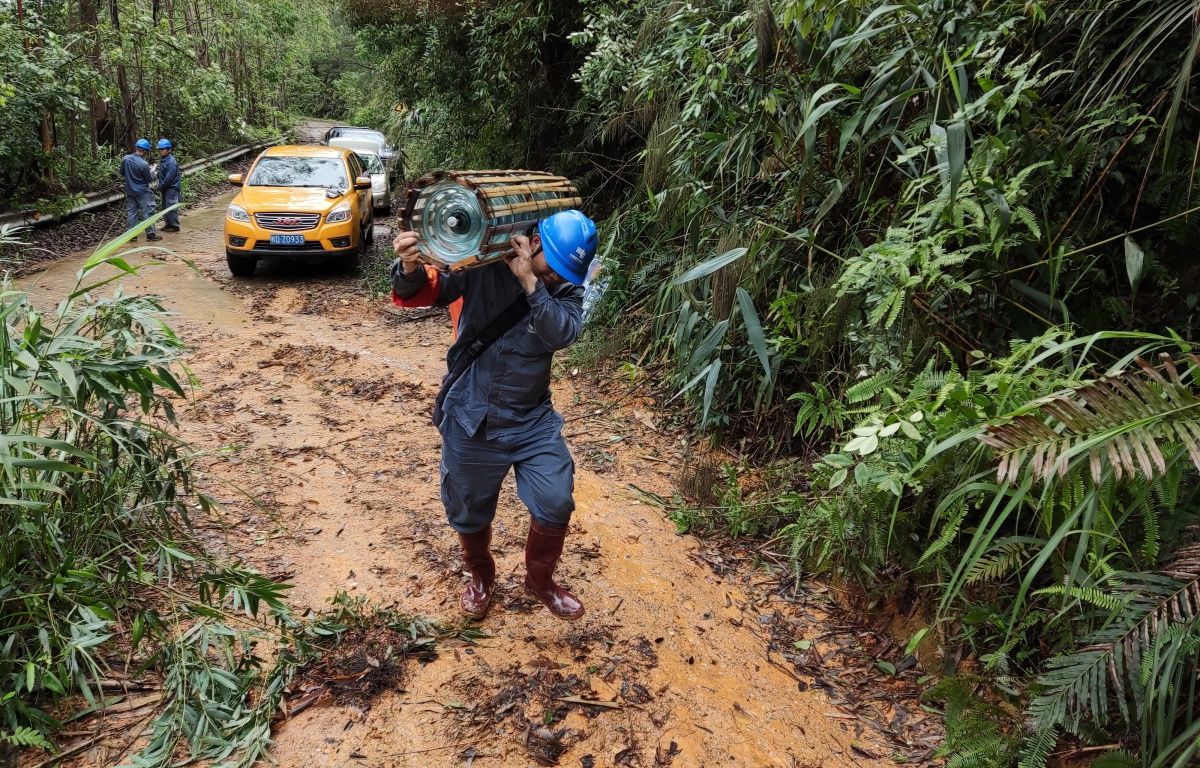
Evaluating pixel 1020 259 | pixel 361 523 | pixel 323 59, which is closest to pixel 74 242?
pixel 361 523

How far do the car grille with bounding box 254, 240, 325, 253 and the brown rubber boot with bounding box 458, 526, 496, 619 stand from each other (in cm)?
737

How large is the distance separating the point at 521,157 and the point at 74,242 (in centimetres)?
714

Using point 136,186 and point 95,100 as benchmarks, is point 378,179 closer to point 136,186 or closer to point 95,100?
point 136,186

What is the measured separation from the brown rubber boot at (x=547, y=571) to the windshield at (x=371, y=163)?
13.3 meters

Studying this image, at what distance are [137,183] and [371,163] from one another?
486 centimetres

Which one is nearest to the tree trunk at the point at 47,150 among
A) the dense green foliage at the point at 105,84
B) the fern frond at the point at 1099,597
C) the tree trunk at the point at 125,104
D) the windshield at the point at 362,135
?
the dense green foliage at the point at 105,84

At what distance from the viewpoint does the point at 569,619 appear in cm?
344

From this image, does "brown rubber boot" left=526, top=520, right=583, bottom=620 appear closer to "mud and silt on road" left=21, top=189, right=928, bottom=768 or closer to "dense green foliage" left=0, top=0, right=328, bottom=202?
"mud and silt on road" left=21, top=189, right=928, bottom=768

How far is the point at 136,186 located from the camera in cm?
1102

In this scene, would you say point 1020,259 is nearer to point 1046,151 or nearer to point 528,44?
point 1046,151

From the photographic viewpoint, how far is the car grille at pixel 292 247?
9438mm

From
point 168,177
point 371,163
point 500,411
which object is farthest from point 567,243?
point 371,163

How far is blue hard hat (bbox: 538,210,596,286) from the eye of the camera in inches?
109

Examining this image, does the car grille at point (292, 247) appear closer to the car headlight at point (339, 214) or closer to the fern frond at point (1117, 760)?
the car headlight at point (339, 214)
